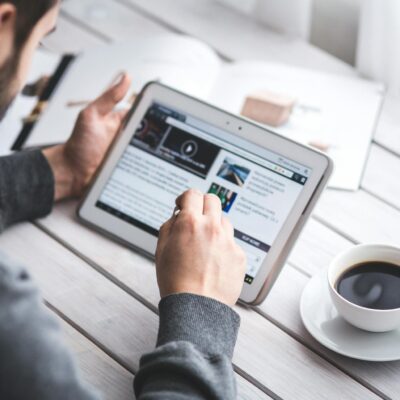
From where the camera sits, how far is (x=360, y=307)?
2.82 feet

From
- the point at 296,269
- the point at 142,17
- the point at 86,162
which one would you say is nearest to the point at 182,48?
the point at 142,17

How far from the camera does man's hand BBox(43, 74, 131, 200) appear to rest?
1.10m

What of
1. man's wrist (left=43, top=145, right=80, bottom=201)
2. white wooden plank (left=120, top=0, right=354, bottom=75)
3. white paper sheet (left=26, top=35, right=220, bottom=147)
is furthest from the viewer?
white wooden plank (left=120, top=0, right=354, bottom=75)

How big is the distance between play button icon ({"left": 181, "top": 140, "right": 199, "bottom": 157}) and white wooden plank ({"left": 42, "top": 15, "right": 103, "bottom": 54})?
1.40 feet

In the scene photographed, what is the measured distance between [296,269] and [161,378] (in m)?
0.30

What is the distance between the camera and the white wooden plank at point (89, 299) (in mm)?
897

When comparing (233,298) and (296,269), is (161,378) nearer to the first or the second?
(233,298)

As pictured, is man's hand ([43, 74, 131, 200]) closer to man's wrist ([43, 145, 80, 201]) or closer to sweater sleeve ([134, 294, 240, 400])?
man's wrist ([43, 145, 80, 201])

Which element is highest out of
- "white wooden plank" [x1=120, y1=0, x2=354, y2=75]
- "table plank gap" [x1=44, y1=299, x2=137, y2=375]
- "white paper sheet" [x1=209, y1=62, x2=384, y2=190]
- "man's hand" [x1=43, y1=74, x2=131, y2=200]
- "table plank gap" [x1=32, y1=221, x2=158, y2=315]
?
"white wooden plank" [x1=120, y1=0, x2=354, y2=75]

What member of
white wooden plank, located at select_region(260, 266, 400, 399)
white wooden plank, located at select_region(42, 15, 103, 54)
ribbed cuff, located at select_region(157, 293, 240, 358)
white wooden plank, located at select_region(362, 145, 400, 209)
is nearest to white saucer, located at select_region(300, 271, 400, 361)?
white wooden plank, located at select_region(260, 266, 400, 399)

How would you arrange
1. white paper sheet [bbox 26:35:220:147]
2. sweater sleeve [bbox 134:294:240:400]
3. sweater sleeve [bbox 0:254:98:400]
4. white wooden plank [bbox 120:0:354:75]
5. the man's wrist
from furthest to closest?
white wooden plank [bbox 120:0:354:75] < white paper sheet [bbox 26:35:220:147] < the man's wrist < sweater sleeve [bbox 134:294:240:400] < sweater sleeve [bbox 0:254:98:400]

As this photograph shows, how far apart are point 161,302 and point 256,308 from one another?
15 cm

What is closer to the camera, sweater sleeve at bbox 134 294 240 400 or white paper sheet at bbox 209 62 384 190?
sweater sleeve at bbox 134 294 240 400

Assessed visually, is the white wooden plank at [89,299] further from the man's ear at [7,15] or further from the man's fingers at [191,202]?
the man's ear at [7,15]
